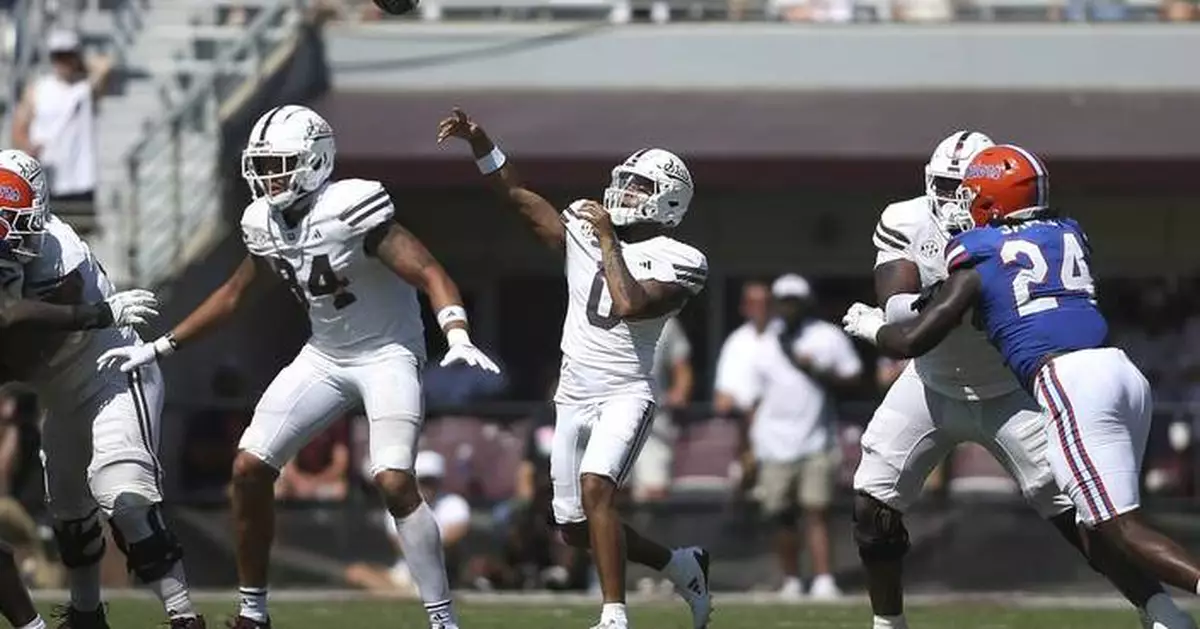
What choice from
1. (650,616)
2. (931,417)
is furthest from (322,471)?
(931,417)

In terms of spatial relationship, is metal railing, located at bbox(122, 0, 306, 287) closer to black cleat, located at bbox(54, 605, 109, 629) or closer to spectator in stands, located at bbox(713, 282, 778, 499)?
spectator in stands, located at bbox(713, 282, 778, 499)

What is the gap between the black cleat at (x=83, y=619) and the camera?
10.1 m

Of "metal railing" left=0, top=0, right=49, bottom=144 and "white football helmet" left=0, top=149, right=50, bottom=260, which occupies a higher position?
"white football helmet" left=0, top=149, right=50, bottom=260

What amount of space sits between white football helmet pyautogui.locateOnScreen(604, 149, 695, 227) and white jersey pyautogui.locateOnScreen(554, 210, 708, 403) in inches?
4.2

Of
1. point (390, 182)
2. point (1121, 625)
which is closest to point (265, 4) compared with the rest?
point (390, 182)

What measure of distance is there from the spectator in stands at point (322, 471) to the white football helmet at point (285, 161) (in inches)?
240

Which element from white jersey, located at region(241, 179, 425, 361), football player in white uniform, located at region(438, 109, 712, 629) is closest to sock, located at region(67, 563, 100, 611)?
white jersey, located at region(241, 179, 425, 361)

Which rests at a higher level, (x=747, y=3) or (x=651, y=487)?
(x=747, y=3)

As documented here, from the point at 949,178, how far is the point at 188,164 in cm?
921

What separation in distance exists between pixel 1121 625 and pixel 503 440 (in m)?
5.32

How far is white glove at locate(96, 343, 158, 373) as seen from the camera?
9922 mm

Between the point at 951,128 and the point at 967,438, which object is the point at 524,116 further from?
the point at 967,438

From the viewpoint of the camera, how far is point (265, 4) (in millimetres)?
19297

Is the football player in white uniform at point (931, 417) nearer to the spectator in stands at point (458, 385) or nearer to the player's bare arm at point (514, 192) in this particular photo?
the player's bare arm at point (514, 192)
